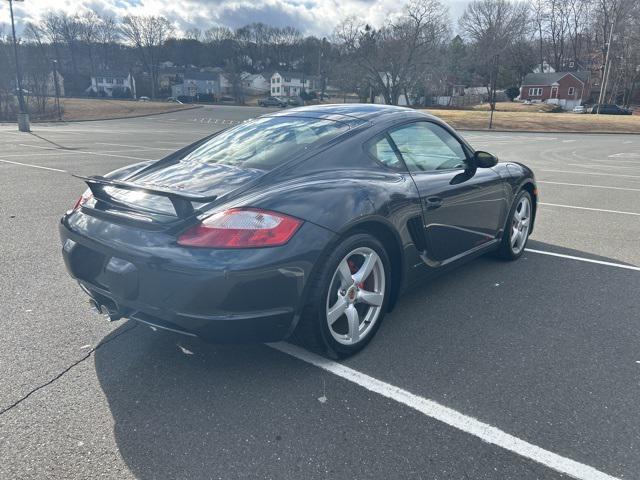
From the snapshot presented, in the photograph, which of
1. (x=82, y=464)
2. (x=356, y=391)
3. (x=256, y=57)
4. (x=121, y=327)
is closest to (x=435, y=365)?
(x=356, y=391)

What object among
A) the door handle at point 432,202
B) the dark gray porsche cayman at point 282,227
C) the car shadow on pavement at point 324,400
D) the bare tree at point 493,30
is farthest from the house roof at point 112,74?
the car shadow on pavement at point 324,400

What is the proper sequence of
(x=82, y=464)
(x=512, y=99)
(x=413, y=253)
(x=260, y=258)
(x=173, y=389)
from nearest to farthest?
(x=82, y=464) < (x=260, y=258) < (x=173, y=389) < (x=413, y=253) < (x=512, y=99)

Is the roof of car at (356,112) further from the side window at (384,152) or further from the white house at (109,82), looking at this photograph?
the white house at (109,82)

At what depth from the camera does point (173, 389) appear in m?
2.54

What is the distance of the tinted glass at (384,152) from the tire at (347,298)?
2.02 feet

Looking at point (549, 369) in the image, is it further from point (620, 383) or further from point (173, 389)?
point (173, 389)

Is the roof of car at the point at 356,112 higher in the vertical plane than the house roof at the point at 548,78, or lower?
lower

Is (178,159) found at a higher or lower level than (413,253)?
higher

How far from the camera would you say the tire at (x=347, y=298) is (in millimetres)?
2564

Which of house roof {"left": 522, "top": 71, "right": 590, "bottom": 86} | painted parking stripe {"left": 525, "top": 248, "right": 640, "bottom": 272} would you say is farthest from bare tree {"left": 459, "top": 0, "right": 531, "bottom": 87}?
painted parking stripe {"left": 525, "top": 248, "right": 640, "bottom": 272}

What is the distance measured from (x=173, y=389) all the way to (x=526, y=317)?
8.28 feet

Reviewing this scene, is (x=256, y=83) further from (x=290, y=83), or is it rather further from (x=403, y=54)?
(x=403, y=54)

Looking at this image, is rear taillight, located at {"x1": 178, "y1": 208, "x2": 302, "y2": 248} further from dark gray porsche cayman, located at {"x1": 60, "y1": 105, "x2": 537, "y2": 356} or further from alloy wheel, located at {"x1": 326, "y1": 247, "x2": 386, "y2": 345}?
alloy wheel, located at {"x1": 326, "y1": 247, "x2": 386, "y2": 345}

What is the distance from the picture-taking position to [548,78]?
7888 cm
